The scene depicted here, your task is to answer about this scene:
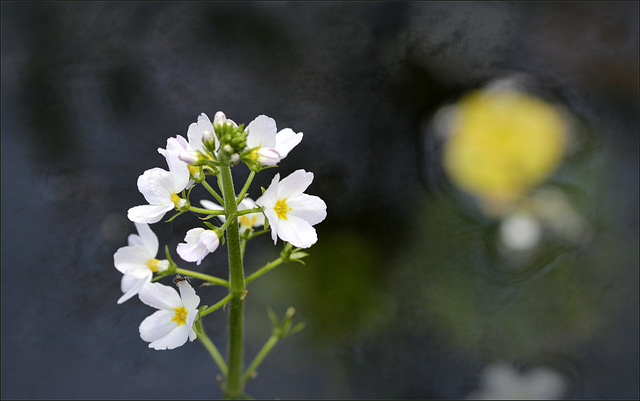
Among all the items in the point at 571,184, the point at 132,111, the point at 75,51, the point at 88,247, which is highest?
the point at 75,51

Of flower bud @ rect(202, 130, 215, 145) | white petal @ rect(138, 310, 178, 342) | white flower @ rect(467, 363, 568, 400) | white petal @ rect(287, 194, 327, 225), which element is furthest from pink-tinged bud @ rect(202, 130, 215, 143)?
white flower @ rect(467, 363, 568, 400)

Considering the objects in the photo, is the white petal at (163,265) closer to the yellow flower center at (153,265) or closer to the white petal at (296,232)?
the yellow flower center at (153,265)

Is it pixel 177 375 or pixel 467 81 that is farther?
pixel 467 81

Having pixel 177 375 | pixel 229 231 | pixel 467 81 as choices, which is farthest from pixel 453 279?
pixel 229 231

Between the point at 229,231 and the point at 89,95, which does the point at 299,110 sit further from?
the point at 229,231

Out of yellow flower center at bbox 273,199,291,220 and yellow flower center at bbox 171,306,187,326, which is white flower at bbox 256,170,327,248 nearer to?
yellow flower center at bbox 273,199,291,220

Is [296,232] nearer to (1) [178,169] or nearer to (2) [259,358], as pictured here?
(1) [178,169]

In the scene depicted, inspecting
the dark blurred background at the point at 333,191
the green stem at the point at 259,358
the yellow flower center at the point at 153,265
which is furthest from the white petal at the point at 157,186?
the dark blurred background at the point at 333,191
